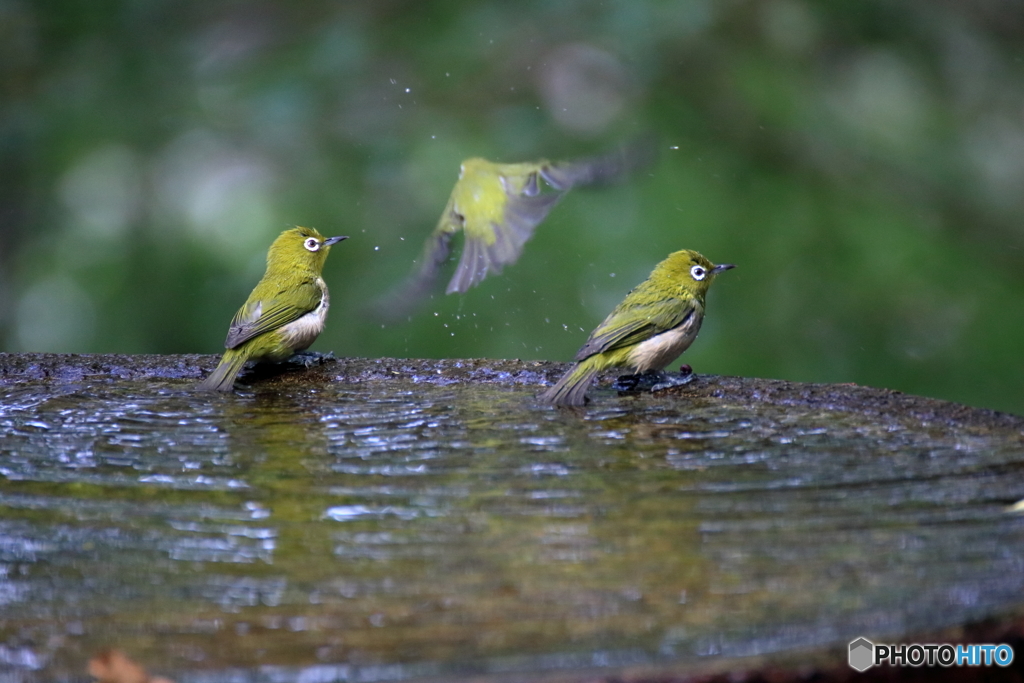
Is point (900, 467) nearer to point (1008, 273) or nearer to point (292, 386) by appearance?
point (292, 386)

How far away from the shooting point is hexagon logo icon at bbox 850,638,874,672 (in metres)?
1.55

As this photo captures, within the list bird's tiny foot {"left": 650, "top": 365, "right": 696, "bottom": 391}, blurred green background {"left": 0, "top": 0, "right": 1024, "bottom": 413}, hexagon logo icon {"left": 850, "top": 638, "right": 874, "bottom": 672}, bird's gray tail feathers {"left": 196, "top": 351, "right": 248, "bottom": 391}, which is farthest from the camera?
blurred green background {"left": 0, "top": 0, "right": 1024, "bottom": 413}

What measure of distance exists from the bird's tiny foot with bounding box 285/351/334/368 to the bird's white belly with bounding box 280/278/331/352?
4 cm

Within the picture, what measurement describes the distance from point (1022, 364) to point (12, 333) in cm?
601

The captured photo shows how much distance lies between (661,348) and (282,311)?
5.36 ft

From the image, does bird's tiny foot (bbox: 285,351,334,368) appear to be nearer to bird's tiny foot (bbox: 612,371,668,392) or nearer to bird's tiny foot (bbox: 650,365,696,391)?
bird's tiny foot (bbox: 612,371,668,392)

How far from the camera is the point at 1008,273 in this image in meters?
6.51

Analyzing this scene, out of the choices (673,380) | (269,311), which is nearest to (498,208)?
(269,311)

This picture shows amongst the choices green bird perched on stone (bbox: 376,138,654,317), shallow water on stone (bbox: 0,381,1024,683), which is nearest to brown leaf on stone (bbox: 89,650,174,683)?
shallow water on stone (bbox: 0,381,1024,683)

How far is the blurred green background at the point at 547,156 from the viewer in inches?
255

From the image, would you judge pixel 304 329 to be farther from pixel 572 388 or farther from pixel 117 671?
pixel 117 671

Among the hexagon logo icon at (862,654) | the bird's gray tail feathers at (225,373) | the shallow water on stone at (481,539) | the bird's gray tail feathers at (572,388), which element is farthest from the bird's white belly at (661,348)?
the hexagon logo icon at (862,654)

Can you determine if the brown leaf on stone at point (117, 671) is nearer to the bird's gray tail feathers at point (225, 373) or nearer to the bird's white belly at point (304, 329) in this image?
the bird's gray tail feathers at point (225, 373)

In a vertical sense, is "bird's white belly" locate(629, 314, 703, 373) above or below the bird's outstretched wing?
below
